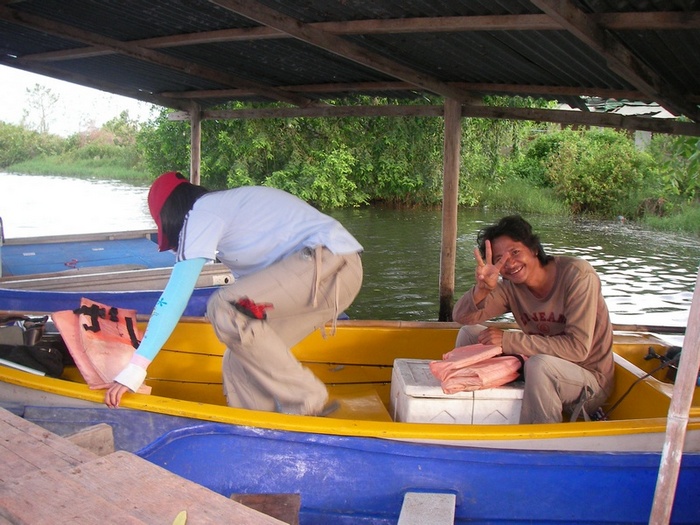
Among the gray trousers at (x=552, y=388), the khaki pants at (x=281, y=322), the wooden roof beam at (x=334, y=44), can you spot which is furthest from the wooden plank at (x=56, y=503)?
the wooden roof beam at (x=334, y=44)

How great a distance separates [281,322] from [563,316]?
140cm

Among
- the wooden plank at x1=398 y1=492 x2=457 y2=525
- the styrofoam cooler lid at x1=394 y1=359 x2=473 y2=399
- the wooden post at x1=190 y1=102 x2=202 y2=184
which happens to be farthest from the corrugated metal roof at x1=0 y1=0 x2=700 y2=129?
the wooden plank at x1=398 y1=492 x2=457 y2=525

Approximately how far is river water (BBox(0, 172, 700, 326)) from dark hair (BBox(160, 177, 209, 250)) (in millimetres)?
6190

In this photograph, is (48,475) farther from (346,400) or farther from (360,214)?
(360,214)

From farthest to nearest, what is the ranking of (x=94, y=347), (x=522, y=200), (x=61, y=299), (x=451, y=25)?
1. (x=522, y=200)
2. (x=61, y=299)
3. (x=451, y=25)
4. (x=94, y=347)

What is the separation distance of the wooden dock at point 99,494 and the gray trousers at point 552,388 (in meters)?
1.67

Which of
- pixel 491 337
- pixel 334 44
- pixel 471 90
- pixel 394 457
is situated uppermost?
pixel 334 44

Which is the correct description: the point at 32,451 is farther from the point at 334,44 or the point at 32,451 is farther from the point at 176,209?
the point at 334,44

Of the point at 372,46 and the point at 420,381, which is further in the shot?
the point at 372,46

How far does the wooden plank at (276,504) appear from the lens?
284 centimetres

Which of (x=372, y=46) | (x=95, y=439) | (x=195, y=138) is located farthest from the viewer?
(x=195, y=138)

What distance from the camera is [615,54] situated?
187 inches

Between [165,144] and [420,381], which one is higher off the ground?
[165,144]

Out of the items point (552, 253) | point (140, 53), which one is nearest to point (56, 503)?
point (140, 53)
